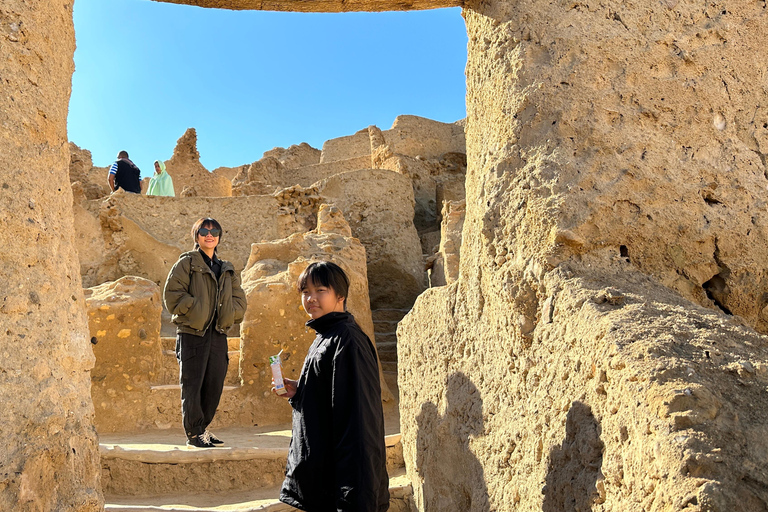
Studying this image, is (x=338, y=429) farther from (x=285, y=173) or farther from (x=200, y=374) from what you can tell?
(x=285, y=173)

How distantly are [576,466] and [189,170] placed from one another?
57.4 ft

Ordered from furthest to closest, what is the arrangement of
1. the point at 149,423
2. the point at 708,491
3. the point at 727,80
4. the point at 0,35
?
the point at 149,423
the point at 727,80
the point at 0,35
the point at 708,491

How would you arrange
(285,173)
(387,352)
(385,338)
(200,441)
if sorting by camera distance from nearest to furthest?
(200,441) < (387,352) < (385,338) < (285,173)

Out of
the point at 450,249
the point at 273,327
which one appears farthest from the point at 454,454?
the point at 450,249

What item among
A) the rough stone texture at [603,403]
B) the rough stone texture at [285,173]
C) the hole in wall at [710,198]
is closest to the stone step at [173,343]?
the rough stone texture at [603,403]

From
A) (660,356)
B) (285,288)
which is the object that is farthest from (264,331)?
(660,356)

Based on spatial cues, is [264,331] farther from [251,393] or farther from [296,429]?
[296,429]

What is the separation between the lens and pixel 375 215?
38.9 ft

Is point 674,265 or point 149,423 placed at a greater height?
point 674,265

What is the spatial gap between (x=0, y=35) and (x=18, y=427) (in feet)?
4.09

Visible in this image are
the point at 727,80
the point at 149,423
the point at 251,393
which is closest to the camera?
the point at 727,80

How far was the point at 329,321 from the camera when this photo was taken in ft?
6.89

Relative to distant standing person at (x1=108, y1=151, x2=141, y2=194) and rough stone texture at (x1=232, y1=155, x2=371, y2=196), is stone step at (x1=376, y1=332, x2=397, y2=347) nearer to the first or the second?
distant standing person at (x1=108, y1=151, x2=141, y2=194)

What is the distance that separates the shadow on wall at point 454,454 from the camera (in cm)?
244
